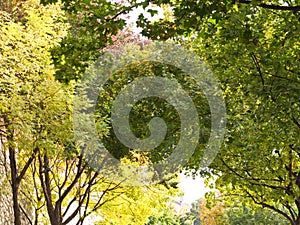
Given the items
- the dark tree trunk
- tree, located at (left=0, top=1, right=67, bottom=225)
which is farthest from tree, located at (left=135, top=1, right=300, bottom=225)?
the dark tree trunk

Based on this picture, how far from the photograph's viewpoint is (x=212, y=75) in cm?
1145

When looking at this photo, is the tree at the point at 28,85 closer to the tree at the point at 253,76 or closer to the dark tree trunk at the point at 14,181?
the dark tree trunk at the point at 14,181

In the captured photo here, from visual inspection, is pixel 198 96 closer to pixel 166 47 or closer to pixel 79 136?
pixel 166 47

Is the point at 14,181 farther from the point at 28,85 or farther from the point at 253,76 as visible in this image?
the point at 253,76

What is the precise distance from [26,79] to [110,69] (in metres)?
2.52

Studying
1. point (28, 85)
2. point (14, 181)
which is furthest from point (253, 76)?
point (14, 181)

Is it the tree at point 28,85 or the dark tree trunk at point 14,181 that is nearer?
the tree at point 28,85

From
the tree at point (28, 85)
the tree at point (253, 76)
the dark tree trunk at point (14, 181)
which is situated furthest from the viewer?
the dark tree trunk at point (14, 181)

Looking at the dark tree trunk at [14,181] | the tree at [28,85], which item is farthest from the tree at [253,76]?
the dark tree trunk at [14,181]

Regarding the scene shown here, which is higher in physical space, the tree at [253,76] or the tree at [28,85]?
the tree at [28,85]

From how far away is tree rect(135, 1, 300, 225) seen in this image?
6.22 metres

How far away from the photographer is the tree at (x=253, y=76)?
6.22m

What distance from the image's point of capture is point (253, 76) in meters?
7.87

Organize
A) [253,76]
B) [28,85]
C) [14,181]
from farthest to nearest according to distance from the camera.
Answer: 1. [14,181]
2. [28,85]
3. [253,76]
